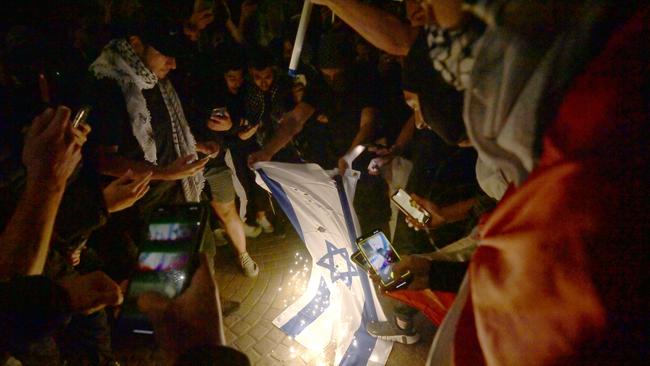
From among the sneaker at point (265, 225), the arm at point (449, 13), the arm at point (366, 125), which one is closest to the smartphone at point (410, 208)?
the arm at point (366, 125)

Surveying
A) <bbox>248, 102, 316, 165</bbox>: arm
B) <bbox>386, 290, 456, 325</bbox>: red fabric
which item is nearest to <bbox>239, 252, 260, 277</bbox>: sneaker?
<bbox>248, 102, 316, 165</bbox>: arm

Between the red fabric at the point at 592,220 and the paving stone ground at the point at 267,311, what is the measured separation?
300cm

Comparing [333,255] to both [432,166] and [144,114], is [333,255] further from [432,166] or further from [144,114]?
[144,114]

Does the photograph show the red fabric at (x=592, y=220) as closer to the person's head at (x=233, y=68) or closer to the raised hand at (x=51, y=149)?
the raised hand at (x=51, y=149)

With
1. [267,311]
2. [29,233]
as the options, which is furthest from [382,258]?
[29,233]

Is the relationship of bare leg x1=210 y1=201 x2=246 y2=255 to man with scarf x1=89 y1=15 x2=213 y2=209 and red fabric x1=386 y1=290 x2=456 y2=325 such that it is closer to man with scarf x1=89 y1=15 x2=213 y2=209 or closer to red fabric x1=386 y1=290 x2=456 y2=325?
man with scarf x1=89 y1=15 x2=213 y2=209

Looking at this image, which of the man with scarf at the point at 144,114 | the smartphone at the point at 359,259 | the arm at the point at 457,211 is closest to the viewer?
the smartphone at the point at 359,259

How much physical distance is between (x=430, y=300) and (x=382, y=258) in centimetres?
49

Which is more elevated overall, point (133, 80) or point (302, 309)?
point (133, 80)

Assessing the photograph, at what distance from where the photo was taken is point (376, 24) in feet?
7.45

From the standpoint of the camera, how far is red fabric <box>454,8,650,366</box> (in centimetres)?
93

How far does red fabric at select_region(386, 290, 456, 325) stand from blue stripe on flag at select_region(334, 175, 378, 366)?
82 cm

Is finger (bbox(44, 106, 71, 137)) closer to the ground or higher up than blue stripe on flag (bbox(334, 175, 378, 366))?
higher up

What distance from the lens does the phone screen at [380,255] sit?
2771mm
